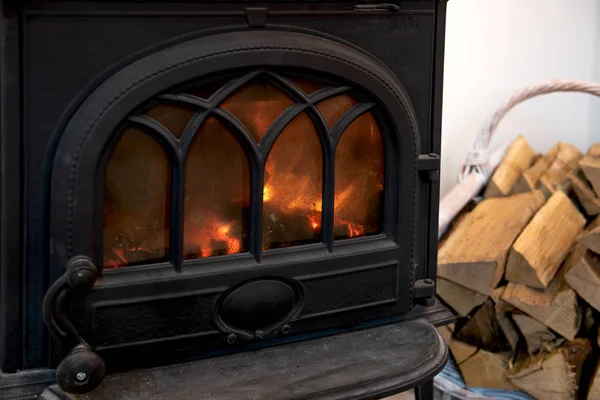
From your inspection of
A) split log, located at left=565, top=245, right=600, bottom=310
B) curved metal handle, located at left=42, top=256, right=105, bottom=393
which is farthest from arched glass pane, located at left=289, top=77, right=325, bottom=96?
split log, located at left=565, top=245, right=600, bottom=310

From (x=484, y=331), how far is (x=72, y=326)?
36.1 inches

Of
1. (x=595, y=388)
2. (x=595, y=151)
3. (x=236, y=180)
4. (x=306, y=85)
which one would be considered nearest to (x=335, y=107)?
(x=306, y=85)

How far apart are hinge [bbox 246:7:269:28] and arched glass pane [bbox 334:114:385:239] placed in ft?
0.76

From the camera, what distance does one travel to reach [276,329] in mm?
1258

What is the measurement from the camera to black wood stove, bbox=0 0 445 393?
1059mm

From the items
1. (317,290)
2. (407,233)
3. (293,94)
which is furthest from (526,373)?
(293,94)

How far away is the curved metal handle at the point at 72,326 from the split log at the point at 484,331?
0.86m

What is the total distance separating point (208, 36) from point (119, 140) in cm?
18

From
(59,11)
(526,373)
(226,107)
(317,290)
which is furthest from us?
(526,373)

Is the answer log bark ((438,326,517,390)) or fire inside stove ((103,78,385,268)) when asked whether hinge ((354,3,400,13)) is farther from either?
log bark ((438,326,517,390))

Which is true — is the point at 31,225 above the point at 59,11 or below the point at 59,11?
below

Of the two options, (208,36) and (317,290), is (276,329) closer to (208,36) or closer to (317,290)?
(317,290)

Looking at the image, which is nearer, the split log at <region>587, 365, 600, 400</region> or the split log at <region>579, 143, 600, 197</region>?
the split log at <region>587, 365, 600, 400</region>

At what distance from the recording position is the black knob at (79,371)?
3.46 feet
